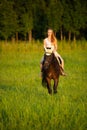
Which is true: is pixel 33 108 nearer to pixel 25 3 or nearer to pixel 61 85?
pixel 61 85

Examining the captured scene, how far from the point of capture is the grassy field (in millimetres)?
8438

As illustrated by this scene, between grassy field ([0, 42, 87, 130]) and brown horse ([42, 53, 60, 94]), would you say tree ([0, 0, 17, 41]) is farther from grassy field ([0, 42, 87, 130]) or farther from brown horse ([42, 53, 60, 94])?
brown horse ([42, 53, 60, 94])

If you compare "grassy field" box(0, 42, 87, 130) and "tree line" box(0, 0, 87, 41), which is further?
"tree line" box(0, 0, 87, 41)

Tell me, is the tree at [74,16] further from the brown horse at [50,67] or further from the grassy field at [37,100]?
the brown horse at [50,67]

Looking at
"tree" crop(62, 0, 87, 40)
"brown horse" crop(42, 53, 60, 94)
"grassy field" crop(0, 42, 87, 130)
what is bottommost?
"tree" crop(62, 0, 87, 40)

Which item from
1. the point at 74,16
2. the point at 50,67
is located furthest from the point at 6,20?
the point at 50,67

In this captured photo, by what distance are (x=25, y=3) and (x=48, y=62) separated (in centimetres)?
3312

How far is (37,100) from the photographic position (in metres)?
10.9

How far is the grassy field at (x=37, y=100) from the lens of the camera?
8438 mm

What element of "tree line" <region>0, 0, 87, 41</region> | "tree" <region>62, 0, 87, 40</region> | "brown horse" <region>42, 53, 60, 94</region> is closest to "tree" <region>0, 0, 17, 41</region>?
"tree line" <region>0, 0, 87, 41</region>

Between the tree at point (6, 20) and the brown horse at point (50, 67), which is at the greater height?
the brown horse at point (50, 67)

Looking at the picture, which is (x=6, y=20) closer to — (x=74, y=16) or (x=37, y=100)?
(x=74, y=16)

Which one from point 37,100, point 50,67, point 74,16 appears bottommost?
point 74,16

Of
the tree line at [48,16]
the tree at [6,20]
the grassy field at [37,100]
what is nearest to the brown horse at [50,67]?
the grassy field at [37,100]
